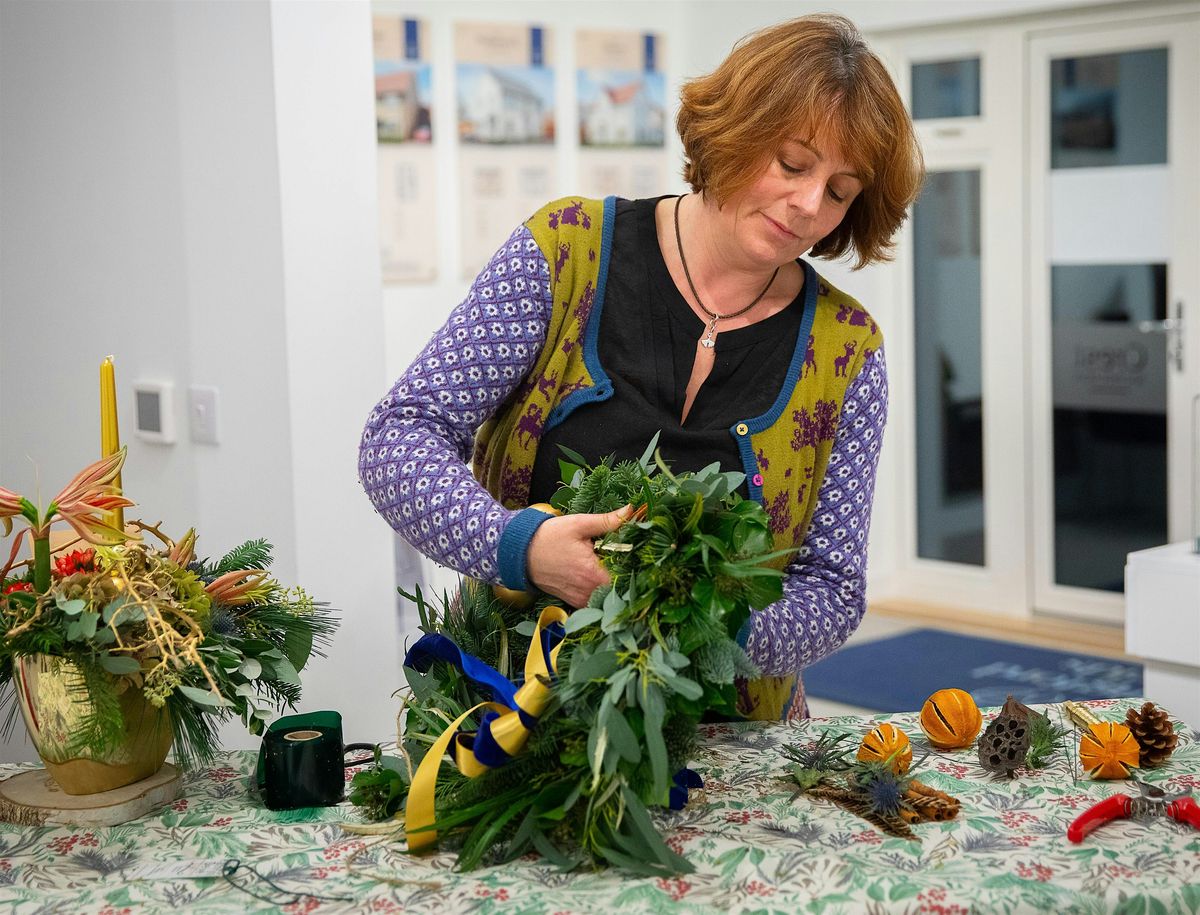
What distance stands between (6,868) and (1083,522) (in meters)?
4.67

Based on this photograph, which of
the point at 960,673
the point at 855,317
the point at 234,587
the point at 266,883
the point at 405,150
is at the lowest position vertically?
the point at 960,673

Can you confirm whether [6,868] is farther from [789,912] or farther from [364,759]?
[789,912]

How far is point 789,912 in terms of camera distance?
3.53 ft

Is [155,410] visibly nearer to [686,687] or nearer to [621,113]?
[686,687]

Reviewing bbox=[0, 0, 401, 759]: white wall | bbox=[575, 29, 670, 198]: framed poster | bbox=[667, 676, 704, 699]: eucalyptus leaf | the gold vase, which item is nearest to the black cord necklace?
bbox=[667, 676, 704, 699]: eucalyptus leaf

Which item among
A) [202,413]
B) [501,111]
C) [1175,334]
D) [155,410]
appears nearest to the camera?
[202,413]

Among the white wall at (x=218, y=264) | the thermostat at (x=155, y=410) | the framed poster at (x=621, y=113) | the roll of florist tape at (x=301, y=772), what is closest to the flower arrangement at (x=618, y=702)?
the roll of florist tape at (x=301, y=772)

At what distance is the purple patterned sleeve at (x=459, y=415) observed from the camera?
1.38 metres

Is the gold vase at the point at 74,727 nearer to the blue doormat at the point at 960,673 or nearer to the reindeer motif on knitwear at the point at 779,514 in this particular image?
the reindeer motif on knitwear at the point at 779,514

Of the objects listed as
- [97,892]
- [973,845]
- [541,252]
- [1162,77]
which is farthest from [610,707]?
[1162,77]

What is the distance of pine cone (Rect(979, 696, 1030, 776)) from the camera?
1366mm

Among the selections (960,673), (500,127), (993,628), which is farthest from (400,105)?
(993,628)

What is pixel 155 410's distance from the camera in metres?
2.73

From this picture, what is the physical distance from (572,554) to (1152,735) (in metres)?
0.62
